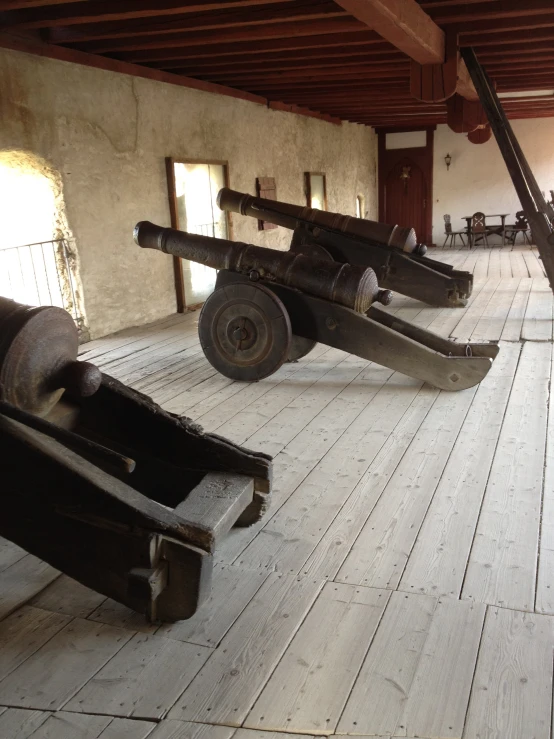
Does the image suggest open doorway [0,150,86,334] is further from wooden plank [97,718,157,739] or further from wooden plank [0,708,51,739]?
wooden plank [97,718,157,739]

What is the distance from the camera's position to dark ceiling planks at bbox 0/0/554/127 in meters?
4.88

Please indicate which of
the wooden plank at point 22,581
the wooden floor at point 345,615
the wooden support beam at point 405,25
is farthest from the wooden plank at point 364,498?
the wooden support beam at point 405,25

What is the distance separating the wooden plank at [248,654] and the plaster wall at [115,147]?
15.1 ft

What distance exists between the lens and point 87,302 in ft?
21.3

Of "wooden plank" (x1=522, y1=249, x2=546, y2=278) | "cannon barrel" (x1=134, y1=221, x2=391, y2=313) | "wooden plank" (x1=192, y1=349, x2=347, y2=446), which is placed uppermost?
"cannon barrel" (x1=134, y1=221, x2=391, y2=313)

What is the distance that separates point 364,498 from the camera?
2.97 metres

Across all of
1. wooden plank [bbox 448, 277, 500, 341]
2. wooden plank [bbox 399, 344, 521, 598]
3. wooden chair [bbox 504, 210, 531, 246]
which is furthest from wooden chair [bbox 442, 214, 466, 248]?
wooden plank [bbox 399, 344, 521, 598]

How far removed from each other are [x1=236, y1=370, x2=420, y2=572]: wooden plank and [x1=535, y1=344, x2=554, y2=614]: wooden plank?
2.30 feet

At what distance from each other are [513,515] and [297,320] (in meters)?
2.25

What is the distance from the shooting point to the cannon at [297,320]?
4.47 meters

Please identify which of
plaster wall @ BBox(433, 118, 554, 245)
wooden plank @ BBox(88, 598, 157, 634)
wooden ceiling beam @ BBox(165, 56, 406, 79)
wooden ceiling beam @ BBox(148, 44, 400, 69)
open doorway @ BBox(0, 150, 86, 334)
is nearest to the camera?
wooden plank @ BBox(88, 598, 157, 634)

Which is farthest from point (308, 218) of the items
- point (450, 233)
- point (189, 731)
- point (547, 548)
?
point (450, 233)

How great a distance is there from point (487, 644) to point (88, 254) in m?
5.44

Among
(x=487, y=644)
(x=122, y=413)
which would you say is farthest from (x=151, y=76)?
(x=487, y=644)
